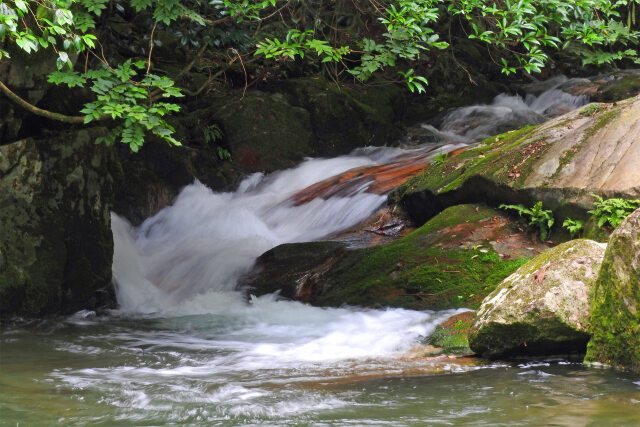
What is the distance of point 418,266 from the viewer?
Result: 7031 mm

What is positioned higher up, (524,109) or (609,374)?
(524,109)

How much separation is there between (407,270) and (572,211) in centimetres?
169

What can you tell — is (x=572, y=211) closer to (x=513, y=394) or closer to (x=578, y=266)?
(x=578, y=266)

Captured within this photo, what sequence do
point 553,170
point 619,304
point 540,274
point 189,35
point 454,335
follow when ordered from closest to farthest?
point 619,304
point 540,274
point 454,335
point 553,170
point 189,35

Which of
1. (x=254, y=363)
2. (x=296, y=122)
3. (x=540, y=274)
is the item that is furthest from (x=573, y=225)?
(x=296, y=122)

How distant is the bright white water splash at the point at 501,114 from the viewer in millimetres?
13383

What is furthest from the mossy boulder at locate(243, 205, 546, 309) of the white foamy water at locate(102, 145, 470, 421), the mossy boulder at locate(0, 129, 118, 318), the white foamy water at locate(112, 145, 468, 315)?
the mossy boulder at locate(0, 129, 118, 318)

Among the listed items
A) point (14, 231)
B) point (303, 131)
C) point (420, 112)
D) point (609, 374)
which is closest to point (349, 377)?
point (609, 374)

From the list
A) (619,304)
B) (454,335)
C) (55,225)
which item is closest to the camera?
(619,304)

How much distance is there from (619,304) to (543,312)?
1.64ft

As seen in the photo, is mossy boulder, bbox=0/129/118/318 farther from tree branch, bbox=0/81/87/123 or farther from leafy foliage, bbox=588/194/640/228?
leafy foliage, bbox=588/194/640/228

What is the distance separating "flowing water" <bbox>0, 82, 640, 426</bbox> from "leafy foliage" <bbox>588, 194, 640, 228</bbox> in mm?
1743

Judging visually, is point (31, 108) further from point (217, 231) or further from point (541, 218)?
point (541, 218)

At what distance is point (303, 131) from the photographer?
1288 cm
